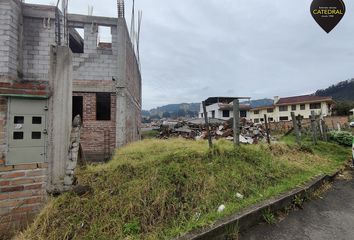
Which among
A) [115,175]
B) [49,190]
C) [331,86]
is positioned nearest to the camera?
[49,190]

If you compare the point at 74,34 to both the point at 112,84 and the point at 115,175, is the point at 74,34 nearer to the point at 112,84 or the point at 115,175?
the point at 112,84

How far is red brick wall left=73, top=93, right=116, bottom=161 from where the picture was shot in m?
8.52

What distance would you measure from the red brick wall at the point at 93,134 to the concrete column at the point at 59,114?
576cm

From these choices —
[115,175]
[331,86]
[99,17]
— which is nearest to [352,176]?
[115,175]

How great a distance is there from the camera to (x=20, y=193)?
2.78 meters

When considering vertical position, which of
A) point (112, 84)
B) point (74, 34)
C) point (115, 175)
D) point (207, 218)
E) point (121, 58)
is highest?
point (74, 34)

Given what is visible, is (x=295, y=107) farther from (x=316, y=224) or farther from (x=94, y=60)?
(x=316, y=224)

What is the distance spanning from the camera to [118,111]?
8758 millimetres

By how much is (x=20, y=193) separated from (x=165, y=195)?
1955 mm

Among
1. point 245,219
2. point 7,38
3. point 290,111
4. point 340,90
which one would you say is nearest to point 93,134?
point 7,38

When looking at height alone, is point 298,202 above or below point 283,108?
below

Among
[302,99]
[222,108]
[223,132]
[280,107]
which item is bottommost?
[223,132]

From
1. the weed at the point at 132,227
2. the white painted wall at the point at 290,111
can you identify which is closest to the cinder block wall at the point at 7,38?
the weed at the point at 132,227

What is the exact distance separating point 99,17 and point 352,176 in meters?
10.3
